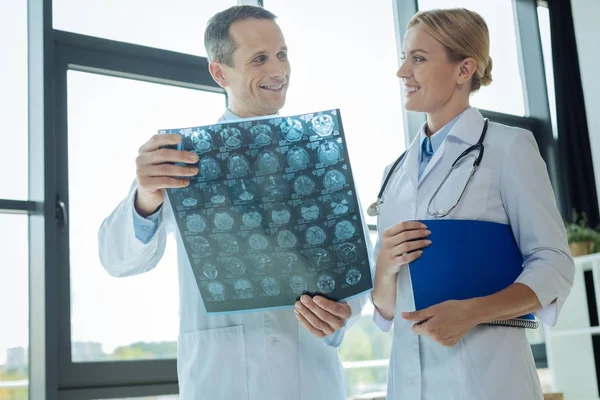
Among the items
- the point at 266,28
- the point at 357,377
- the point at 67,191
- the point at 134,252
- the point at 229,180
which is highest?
the point at 266,28

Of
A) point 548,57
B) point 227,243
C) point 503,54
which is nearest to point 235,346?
point 227,243

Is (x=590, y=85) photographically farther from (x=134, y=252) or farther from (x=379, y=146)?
(x=134, y=252)

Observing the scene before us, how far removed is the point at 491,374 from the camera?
131cm

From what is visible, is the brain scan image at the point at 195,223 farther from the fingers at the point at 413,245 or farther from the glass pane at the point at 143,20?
the glass pane at the point at 143,20

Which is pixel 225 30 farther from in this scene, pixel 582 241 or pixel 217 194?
pixel 582 241

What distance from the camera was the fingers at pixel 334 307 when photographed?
1370 mm

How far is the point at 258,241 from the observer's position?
1.38 meters

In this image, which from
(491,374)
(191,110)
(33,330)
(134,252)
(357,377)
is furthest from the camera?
(357,377)

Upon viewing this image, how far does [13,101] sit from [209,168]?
1603 mm

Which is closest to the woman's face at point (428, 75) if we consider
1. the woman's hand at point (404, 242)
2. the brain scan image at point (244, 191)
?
the woman's hand at point (404, 242)

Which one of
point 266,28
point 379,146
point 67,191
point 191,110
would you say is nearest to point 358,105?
point 379,146

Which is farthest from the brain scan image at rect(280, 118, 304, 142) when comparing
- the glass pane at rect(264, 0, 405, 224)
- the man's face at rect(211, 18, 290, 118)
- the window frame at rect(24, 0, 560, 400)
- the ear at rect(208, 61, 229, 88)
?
the glass pane at rect(264, 0, 405, 224)

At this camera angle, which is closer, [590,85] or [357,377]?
[357,377]

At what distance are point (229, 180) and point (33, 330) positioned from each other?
4.84ft
